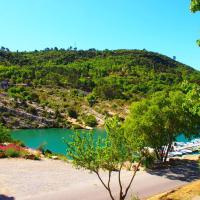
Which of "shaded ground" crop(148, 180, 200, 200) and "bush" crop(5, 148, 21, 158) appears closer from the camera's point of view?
"shaded ground" crop(148, 180, 200, 200)

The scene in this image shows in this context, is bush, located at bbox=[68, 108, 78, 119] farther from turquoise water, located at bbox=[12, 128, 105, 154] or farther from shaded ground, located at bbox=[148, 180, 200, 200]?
shaded ground, located at bbox=[148, 180, 200, 200]

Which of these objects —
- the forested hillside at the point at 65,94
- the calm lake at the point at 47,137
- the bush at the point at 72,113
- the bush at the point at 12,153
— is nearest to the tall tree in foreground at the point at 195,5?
the bush at the point at 12,153

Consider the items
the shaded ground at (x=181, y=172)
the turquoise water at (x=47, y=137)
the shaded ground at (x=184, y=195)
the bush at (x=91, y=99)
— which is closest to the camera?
the shaded ground at (x=184, y=195)

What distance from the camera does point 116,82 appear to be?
184 metres

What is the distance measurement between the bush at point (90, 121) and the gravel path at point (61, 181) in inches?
3643

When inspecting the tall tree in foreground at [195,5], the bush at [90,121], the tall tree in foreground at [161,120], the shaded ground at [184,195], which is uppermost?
the tall tree in foreground at [195,5]

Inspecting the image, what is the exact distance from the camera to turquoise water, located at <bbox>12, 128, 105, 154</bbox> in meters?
85.8

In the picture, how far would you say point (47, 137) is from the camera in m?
106

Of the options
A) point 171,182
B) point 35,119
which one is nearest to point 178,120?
point 171,182

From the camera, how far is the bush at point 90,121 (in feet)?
434

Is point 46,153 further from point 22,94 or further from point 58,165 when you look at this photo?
point 22,94

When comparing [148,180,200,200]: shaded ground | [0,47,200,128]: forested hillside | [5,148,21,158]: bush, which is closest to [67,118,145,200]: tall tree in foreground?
[148,180,200,200]: shaded ground

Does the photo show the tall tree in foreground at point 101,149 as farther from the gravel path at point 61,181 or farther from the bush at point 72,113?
the bush at point 72,113

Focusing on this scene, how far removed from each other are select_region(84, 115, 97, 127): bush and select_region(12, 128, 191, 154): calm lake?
27.2 ft
